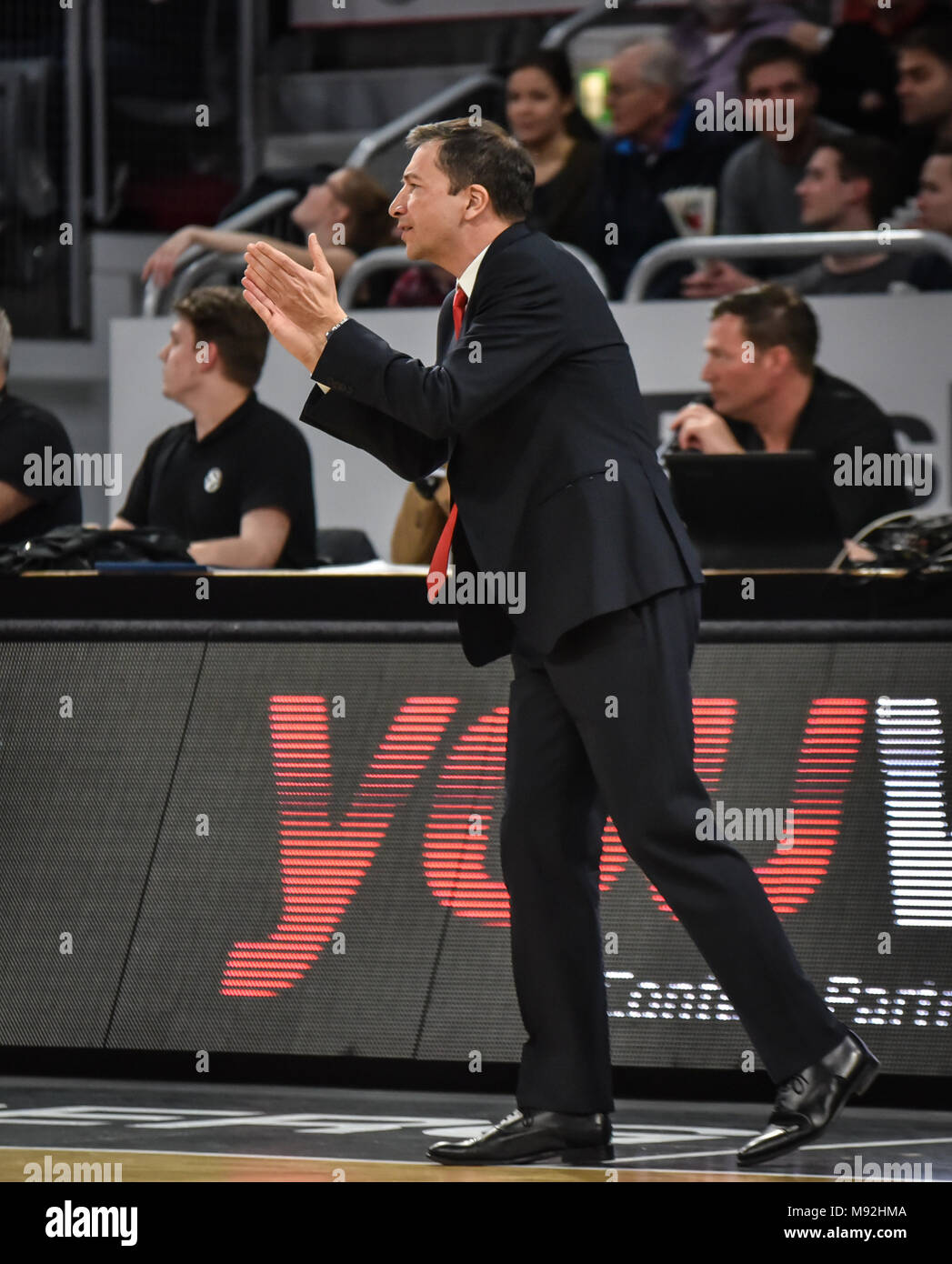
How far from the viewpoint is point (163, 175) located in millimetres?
11258

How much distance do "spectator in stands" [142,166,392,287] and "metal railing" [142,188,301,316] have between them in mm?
58

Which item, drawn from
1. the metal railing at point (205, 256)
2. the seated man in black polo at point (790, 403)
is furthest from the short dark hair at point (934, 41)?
the metal railing at point (205, 256)

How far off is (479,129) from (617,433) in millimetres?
679

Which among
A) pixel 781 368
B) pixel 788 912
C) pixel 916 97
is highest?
pixel 916 97

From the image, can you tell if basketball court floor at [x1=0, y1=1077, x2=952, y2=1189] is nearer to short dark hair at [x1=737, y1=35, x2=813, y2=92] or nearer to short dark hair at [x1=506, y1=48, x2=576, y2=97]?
short dark hair at [x1=506, y1=48, x2=576, y2=97]

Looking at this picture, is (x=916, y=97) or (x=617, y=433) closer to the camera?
(x=617, y=433)

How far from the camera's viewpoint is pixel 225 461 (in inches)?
266

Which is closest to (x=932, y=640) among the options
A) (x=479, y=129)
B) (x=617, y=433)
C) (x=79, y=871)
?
(x=617, y=433)

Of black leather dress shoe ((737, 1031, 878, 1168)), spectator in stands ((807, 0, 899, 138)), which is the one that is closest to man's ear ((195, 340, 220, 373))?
black leather dress shoe ((737, 1031, 878, 1168))

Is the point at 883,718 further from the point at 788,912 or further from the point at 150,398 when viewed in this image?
the point at 150,398

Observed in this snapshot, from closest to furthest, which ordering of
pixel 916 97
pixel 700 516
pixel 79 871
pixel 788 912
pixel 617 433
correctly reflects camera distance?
pixel 617 433
pixel 788 912
pixel 79 871
pixel 700 516
pixel 916 97

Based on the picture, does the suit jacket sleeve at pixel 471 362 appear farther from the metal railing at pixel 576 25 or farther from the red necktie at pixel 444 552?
the metal railing at pixel 576 25

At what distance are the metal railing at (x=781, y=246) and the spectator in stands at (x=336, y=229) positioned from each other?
1324 mm

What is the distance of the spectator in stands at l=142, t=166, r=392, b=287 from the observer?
356 inches
